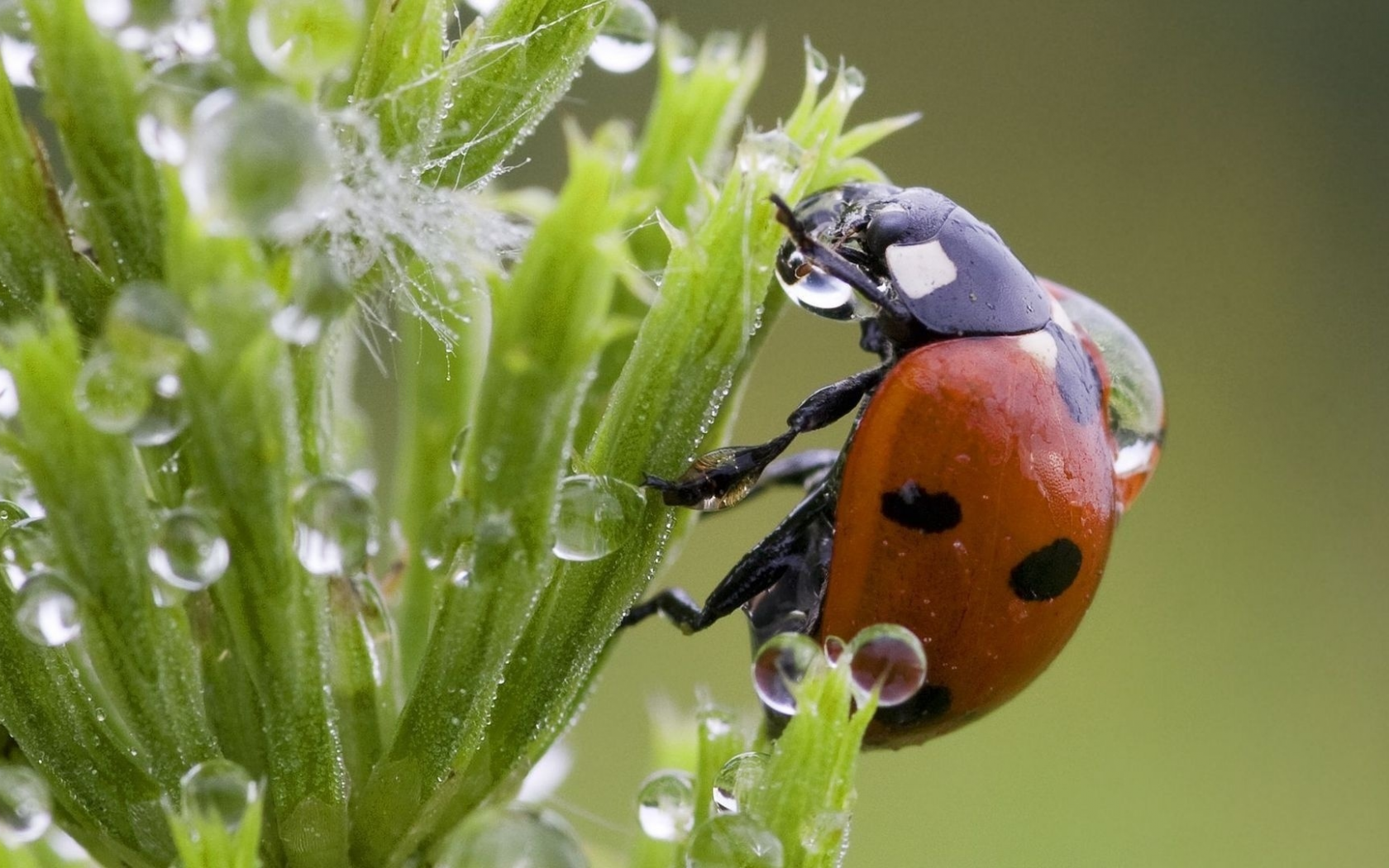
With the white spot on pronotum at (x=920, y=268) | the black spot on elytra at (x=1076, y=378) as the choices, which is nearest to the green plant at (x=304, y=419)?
the white spot on pronotum at (x=920, y=268)

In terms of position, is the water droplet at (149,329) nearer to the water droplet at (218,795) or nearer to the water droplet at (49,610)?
the water droplet at (49,610)

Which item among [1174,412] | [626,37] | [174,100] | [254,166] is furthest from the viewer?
[1174,412]

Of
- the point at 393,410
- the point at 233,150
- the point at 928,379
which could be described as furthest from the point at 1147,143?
the point at 233,150

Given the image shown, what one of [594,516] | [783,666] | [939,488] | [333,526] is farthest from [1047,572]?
[333,526]

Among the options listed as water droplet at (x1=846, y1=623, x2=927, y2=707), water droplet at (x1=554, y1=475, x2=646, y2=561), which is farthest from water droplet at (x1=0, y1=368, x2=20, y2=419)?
water droplet at (x1=846, y1=623, x2=927, y2=707)

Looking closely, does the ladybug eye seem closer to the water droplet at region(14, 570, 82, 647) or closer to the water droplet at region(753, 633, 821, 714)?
the water droplet at region(753, 633, 821, 714)

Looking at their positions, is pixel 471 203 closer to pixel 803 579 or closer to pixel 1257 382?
pixel 803 579

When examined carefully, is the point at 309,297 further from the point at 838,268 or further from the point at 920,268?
the point at 920,268
